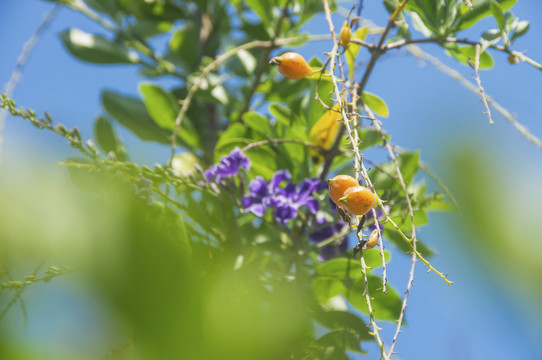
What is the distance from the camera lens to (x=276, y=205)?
2.80ft

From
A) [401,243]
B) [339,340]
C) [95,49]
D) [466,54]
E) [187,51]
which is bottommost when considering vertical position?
[339,340]

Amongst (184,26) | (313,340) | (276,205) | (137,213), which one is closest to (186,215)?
(276,205)

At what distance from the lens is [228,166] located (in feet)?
2.91

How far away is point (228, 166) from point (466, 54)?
1.37 ft

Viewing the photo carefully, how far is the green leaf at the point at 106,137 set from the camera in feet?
3.64

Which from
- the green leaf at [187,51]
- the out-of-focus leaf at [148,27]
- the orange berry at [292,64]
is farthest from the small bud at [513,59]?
the out-of-focus leaf at [148,27]

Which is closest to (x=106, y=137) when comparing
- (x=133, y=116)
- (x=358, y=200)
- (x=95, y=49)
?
(x=133, y=116)

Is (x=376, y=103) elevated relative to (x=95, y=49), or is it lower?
lower

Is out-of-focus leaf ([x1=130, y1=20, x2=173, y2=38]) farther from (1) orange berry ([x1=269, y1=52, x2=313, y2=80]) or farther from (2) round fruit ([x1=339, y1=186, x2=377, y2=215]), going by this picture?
(2) round fruit ([x1=339, y1=186, x2=377, y2=215])

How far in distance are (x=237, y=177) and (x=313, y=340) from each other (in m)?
0.33

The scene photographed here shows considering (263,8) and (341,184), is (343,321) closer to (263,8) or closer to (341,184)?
(341,184)

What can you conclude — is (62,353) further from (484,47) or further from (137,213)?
(484,47)

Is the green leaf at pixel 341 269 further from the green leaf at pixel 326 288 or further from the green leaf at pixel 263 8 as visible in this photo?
the green leaf at pixel 263 8

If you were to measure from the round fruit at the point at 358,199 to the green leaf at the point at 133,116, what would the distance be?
0.72 meters
